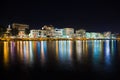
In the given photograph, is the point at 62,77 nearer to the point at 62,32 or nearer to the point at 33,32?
the point at 33,32

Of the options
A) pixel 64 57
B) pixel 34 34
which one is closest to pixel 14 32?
pixel 34 34

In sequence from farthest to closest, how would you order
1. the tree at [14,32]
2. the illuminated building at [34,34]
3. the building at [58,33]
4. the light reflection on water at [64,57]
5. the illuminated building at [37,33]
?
the building at [58,33] < the illuminated building at [37,33] < the illuminated building at [34,34] < the tree at [14,32] < the light reflection on water at [64,57]

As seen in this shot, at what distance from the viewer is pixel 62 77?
39.2 feet

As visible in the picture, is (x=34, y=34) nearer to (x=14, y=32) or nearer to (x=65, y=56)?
(x=14, y=32)

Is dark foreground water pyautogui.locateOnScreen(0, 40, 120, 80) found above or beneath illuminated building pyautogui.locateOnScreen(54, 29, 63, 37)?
beneath

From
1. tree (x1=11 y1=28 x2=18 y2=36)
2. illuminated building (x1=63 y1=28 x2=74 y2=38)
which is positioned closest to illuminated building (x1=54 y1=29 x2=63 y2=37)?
illuminated building (x1=63 y1=28 x2=74 y2=38)

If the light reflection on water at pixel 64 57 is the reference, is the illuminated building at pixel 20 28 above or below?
above

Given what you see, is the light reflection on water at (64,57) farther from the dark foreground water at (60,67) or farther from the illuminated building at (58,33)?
the illuminated building at (58,33)

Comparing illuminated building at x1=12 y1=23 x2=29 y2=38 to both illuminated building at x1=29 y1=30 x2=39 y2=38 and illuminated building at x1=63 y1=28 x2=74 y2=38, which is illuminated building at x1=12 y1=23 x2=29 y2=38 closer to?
illuminated building at x1=29 y1=30 x2=39 y2=38

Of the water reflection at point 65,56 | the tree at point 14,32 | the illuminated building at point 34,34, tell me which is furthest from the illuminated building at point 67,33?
the water reflection at point 65,56

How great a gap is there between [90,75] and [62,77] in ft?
5.77

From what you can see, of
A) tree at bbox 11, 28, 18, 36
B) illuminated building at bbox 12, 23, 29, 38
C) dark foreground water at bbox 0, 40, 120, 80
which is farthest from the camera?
illuminated building at bbox 12, 23, 29, 38

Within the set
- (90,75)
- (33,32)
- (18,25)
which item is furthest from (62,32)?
(90,75)

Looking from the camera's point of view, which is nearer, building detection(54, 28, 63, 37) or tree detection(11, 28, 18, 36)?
tree detection(11, 28, 18, 36)
